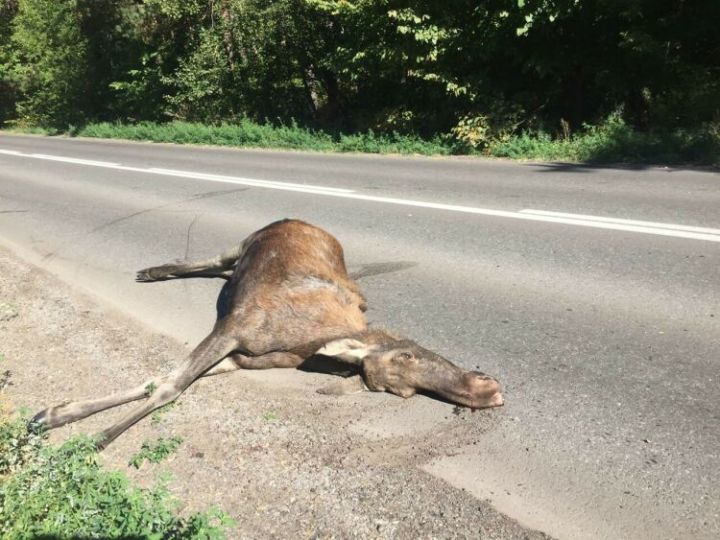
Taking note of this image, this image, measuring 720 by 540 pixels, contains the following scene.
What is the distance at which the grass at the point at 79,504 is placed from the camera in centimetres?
311

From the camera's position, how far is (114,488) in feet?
11.2

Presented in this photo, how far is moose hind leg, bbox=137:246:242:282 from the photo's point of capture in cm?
699

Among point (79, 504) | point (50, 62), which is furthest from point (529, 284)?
point (50, 62)

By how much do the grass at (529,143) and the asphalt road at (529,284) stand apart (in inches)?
48.5

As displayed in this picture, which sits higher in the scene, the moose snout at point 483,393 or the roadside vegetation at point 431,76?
the roadside vegetation at point 431,76

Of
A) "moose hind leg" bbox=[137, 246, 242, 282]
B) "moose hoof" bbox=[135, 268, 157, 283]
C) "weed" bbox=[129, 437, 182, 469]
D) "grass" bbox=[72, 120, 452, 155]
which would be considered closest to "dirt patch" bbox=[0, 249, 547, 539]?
"weed" bbox=[129, 437, 182, 469]

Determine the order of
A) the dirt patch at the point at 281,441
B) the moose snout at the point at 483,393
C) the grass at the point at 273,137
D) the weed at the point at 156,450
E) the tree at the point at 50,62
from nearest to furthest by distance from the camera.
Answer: the dirt patch at the point at 281,441 < the weed at the point at 156,450 < the moose snout at the point at 483,393 < the grass at the point at 273,137 < the tree at the point at 50,62

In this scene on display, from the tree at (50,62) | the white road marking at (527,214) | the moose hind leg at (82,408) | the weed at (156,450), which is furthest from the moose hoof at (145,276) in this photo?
the tree at (50,62)

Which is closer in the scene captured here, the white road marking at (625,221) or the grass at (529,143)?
the white road marking at (625,221)

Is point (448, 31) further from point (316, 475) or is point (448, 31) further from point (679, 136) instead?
point (316, 475)

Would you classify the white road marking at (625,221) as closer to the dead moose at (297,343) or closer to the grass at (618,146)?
the dead moose at (297,343)

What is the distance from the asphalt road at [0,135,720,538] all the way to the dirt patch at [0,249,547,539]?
21 cm

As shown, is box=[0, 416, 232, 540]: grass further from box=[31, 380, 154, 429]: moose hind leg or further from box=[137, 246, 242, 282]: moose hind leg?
box=[137, 246, 242, 282]: moose hind leg

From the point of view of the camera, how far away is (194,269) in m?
7.26
